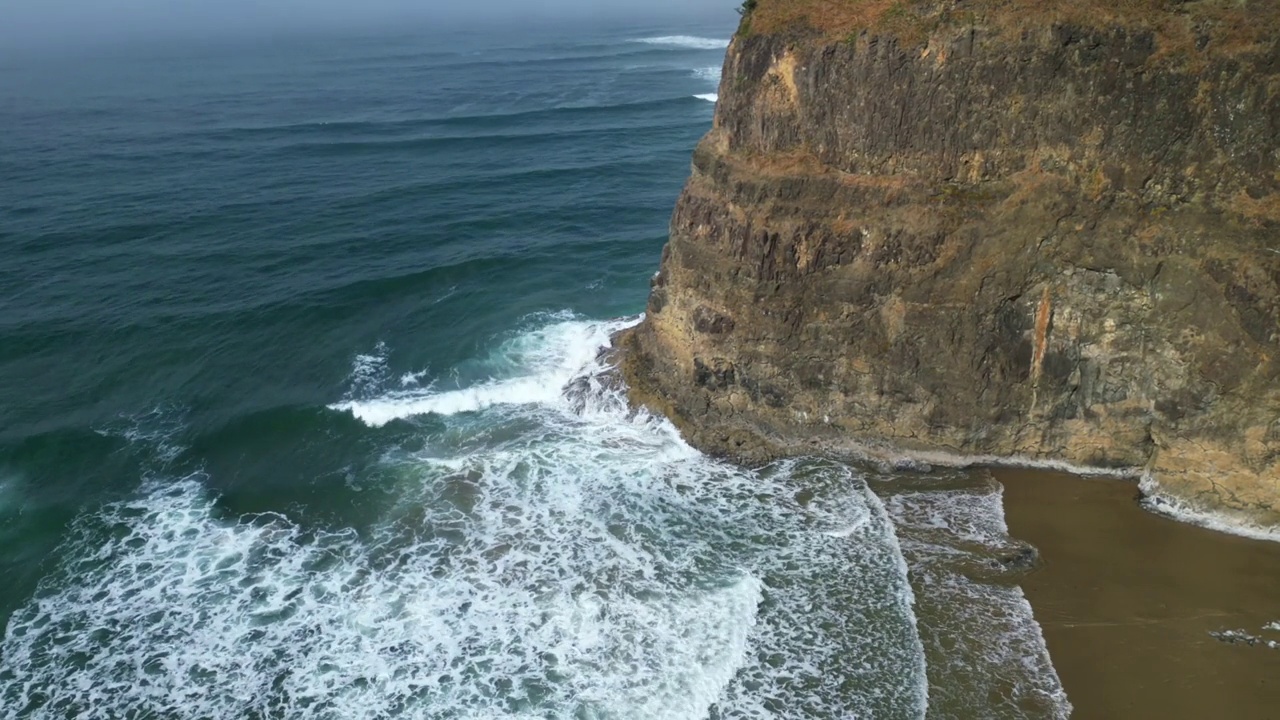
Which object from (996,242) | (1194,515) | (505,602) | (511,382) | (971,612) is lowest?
(505,602)

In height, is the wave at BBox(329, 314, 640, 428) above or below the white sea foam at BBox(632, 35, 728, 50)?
below

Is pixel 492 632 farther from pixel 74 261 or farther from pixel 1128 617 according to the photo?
pixel 74 261

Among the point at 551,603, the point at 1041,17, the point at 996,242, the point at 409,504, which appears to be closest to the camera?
the point at 551,603

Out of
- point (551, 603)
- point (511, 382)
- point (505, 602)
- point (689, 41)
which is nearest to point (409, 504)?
point (505, 602)

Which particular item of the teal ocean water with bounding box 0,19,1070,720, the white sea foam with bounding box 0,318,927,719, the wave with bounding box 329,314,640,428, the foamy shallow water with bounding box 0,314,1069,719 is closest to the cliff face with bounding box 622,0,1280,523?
the teal ocean water with bounding box 0,19,1070,720

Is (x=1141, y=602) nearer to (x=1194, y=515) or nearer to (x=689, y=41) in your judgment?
(x=1194, y=515)

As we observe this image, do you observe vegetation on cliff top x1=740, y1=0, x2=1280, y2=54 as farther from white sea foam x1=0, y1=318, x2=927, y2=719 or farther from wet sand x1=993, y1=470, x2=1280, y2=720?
white sea foam x1=0, y1=318, x2=927, y2=719
